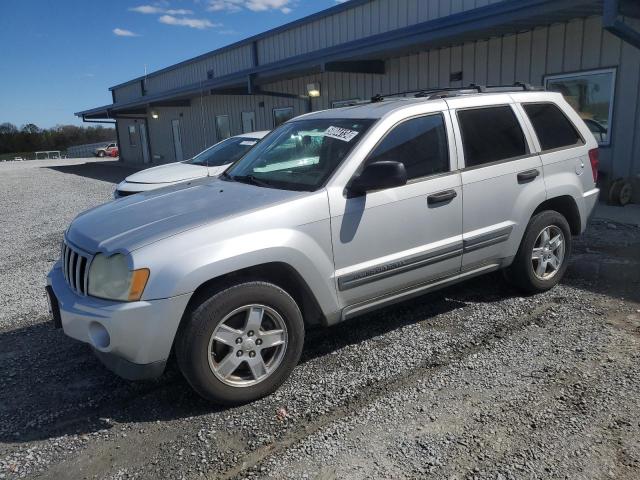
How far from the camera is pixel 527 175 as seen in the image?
167 inches

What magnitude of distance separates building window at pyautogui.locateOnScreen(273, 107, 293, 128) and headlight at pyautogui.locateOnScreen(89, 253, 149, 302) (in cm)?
1400

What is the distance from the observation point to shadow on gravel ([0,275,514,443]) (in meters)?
3.02

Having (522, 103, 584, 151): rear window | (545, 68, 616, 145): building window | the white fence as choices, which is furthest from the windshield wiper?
the white fence

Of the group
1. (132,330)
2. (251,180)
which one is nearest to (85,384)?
(132,330)

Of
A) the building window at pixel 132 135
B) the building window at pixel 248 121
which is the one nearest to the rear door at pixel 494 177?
the building window at pixel 248 121

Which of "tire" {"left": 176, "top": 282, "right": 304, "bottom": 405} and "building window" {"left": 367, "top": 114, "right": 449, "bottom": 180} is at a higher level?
"building window" {"left": 367, "top": 114, "right": 449, "bottom": 180}

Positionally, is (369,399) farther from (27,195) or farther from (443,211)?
(27,195)

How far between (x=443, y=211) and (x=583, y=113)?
645 cm

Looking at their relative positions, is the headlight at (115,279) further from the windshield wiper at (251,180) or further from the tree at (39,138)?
the tree at (39,138)

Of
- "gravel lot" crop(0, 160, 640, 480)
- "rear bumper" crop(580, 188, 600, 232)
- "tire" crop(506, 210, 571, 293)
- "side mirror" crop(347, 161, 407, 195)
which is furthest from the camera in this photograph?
"rear bumper" crop(580, 188, 600, 232)

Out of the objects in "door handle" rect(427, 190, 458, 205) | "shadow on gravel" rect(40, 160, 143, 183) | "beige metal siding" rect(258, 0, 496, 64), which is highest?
"beige metal siding" rect(258, 0, 496, 64)

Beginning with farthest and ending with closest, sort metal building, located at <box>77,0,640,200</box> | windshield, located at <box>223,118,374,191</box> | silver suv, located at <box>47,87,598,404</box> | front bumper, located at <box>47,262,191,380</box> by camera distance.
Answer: metal building, located at <box>77,0,640,200</box>
windshield, located at <box>223,118,374,191</box>
silver suv, located at <box>47,87,598,404</box>
front bumper, located at <box>47,262,191,380</box>

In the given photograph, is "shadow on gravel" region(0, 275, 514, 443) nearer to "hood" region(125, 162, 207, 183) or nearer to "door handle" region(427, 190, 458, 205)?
"door handle" region(427, 190, 458, 205)

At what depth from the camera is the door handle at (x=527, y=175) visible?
13.8 feet
